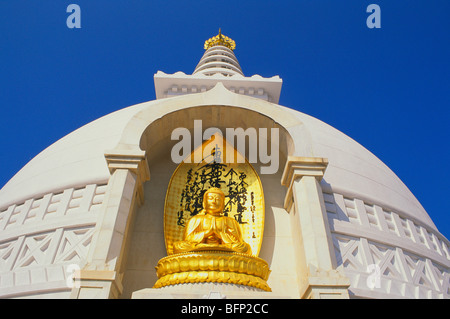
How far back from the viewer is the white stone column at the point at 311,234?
5.71 metres

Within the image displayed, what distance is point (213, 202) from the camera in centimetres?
807

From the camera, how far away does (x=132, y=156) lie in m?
7.30

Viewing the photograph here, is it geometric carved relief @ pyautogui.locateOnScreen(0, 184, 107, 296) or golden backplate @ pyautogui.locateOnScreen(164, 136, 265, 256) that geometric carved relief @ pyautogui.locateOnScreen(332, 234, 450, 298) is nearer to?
golden backplate @ pyautogui.locateOnScreen(164, 136, 265, 256)

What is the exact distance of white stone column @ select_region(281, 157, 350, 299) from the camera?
571 centimetres

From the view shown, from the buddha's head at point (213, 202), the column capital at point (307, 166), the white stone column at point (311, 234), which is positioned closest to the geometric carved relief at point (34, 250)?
the buddha's head at point (213, 202)

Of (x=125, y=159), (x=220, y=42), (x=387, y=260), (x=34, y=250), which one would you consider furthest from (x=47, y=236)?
(x=220, y=42)

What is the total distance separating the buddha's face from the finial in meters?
19.4

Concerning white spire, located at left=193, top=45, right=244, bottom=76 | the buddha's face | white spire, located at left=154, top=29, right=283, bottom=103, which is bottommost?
the buddha's face

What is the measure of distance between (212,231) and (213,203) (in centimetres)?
75

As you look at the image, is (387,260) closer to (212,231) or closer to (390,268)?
(390,268)

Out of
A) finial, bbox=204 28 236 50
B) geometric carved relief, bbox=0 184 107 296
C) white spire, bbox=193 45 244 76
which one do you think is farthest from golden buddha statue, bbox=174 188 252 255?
finial, bbox=204 28 236 50

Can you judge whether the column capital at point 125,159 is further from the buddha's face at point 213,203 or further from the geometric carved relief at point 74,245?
the buddha's face at point 213,203
